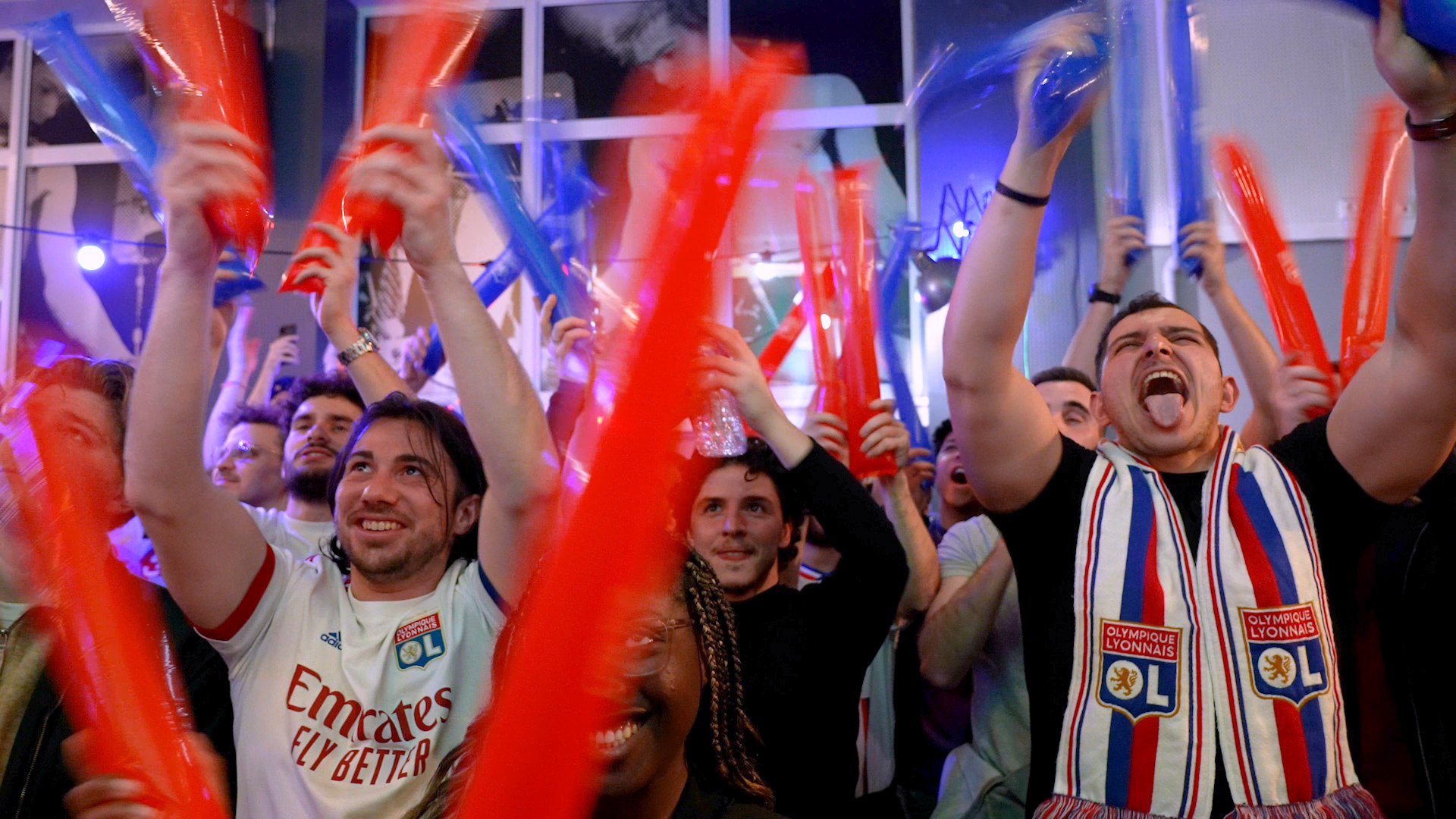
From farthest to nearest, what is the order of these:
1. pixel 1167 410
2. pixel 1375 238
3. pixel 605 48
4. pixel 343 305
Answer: pixel 605 48, pixel 1375 238, pixel 343 305, pixel 1167 410

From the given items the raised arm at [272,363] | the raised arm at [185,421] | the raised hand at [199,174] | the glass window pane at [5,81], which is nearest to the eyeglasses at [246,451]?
the raised arm at [272,363]

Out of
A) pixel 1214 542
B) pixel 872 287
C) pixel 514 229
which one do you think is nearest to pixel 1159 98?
pixel 872 287

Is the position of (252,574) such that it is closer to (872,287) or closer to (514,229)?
(514,229)

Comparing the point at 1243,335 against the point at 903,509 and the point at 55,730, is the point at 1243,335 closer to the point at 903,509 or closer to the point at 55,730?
the point at 903,509

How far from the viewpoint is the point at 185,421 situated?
4.72ft

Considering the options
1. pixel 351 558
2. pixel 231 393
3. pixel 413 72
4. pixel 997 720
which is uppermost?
pixel 413 72

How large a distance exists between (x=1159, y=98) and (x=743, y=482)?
3.63 m

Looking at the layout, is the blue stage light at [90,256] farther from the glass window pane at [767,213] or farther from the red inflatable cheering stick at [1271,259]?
the red inflatable cheering stick at [1271,259]

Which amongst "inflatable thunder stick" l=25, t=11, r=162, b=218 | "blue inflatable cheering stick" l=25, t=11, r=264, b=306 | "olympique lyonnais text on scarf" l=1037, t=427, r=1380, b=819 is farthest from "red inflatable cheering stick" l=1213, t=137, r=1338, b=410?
"inflatable thunder stick" l=25, t=11, r=162, b=218

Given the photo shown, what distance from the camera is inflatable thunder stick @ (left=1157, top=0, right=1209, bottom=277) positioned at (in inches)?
98.3

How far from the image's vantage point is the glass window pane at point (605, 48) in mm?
6246

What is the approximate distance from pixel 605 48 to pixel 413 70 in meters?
5.14

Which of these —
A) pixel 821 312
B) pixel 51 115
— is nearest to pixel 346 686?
pixel 821 312

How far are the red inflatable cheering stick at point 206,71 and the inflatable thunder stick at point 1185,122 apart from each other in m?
1.93
